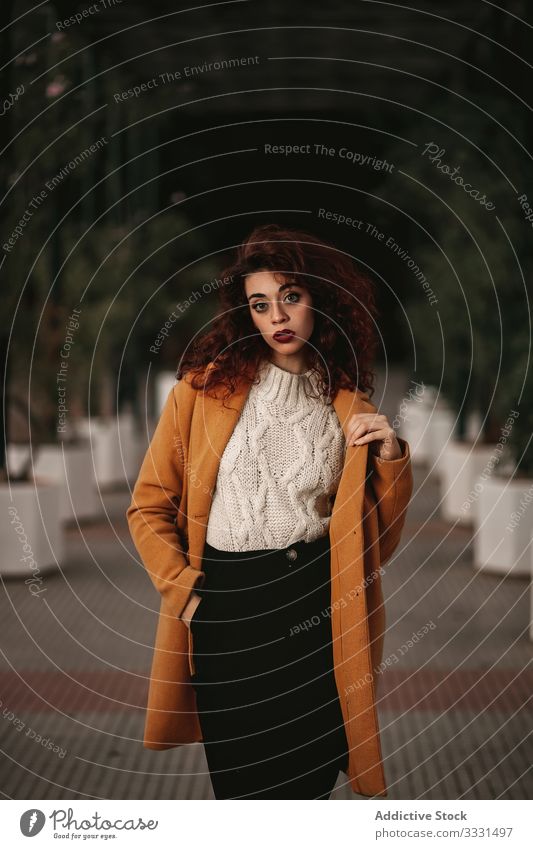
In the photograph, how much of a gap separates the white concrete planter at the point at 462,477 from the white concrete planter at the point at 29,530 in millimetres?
3290

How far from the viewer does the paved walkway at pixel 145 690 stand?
433cm

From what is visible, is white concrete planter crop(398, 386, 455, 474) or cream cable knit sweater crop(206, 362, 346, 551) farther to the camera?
white concrete planter crop(398, 386, 455, 474)

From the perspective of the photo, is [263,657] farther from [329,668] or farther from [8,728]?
[8,728]

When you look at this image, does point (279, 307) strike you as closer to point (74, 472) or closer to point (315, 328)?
point (315, 328)

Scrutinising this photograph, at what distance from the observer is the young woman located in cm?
266

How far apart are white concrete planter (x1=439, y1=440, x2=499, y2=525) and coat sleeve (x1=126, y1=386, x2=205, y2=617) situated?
22.2 feet
